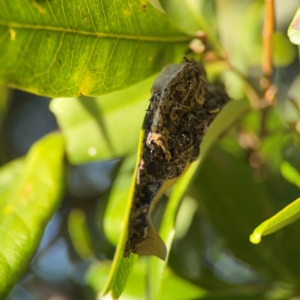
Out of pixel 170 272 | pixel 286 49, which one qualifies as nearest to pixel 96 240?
pixel 170 272

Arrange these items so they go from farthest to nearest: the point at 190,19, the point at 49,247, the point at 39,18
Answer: the point at 49,247, the point at 190,19, the point at 39,18

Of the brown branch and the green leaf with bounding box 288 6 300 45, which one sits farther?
the brown branch

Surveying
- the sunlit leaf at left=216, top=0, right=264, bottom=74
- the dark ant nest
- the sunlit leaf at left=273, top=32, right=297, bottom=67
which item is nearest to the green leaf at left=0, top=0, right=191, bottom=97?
the dark ant nest

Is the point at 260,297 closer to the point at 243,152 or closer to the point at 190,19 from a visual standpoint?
the point at 243,152

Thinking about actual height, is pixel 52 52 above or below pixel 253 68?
above

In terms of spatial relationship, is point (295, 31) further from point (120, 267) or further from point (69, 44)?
point (120, 267)

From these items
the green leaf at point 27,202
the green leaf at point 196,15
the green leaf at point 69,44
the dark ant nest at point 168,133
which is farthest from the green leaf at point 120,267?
the green leaf at point 196,15

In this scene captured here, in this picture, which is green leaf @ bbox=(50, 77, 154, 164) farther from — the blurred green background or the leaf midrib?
the leaf midrib
